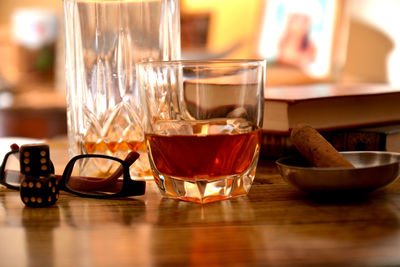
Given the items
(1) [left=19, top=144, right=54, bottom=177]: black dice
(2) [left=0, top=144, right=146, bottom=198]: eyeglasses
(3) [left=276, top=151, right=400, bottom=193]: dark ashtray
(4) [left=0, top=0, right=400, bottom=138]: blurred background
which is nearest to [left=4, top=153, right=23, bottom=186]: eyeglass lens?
(2) [left=0, top=144, right=146, bottom=198]: eyeglasses

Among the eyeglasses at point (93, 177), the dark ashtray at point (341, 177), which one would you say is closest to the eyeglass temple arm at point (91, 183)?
the eyeglasses at point (93, 177)

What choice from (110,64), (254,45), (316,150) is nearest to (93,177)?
(110,64)

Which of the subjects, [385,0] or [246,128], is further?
[385,0]

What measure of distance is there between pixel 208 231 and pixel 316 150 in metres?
0.18

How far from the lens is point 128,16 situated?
2.34 feet

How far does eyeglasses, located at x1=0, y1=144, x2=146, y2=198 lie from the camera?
0.62 meters

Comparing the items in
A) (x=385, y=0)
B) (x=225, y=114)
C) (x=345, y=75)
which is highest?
(x=385, y=0)

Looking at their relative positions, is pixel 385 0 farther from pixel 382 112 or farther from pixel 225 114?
pixel 225 114

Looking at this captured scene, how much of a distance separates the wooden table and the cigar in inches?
1.5

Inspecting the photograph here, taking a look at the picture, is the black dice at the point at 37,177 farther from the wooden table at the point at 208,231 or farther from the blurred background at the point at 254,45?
the blurred background at the point at 254,45

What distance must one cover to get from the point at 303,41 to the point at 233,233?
231 cm

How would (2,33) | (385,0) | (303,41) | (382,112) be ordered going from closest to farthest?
(382,112)
(385,0)
(303,41)
(2,33)

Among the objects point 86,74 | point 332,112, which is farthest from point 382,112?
point 86,74

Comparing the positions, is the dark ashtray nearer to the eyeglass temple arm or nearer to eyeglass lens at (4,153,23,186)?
the eyeglass temple arm
